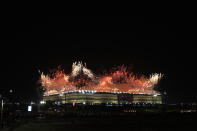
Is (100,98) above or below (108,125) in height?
above

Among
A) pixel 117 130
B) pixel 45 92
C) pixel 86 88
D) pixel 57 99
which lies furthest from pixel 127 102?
pixel 117 130

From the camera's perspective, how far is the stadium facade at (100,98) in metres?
139

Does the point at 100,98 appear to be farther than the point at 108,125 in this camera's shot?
Yes

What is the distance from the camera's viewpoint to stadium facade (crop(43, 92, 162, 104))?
139 m

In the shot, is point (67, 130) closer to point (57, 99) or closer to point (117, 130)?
point (117, 130)

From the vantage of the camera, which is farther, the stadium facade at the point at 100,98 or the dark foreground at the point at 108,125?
the stadium facade at the point at 100,98

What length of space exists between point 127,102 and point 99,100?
57.4ft

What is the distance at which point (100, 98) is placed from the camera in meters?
144

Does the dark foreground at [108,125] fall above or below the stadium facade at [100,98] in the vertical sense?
below

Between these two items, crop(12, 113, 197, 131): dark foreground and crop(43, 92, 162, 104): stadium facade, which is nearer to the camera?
crop(12, 113, 197, 131): dark foreground

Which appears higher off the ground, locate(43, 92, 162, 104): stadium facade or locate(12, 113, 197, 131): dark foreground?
locate(43, 92, 162, 104): stadium facade

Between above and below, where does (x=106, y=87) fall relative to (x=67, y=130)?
above

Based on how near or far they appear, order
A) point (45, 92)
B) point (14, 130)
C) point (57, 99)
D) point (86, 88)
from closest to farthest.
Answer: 1. point (14, 130)
2. point (86, 88)
3. point (57, 99)
4. point (45, 92)

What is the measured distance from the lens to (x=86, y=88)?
5487 inches
